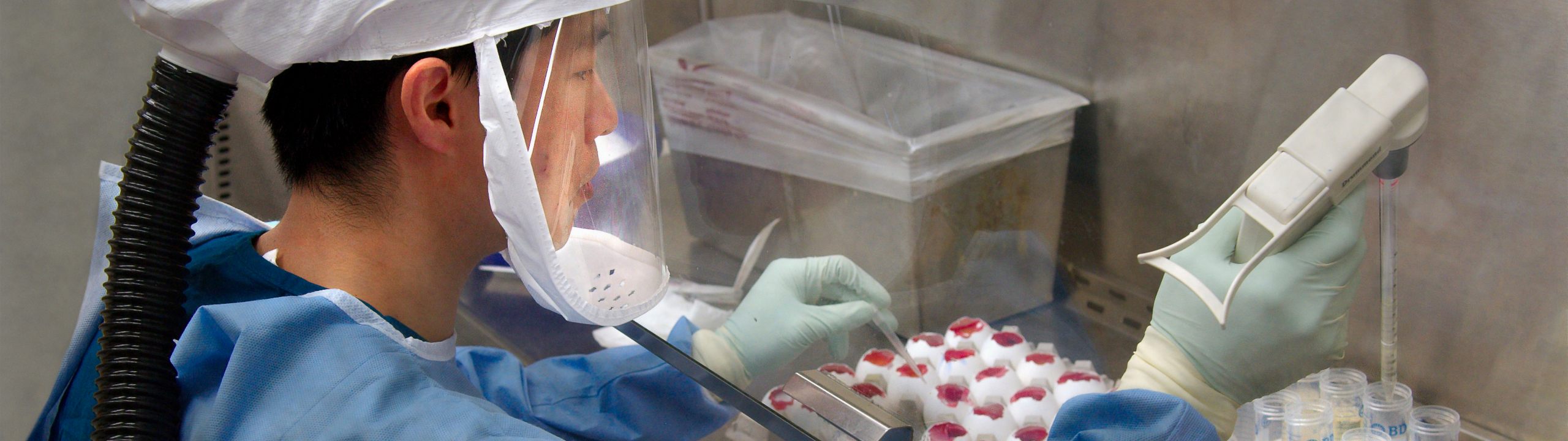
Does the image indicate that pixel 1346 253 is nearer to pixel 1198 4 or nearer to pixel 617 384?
pixel 1198 4

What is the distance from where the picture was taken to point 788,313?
1426mm

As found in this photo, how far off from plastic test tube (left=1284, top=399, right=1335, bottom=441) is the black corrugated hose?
1125 millimetres

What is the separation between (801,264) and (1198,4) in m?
0.64

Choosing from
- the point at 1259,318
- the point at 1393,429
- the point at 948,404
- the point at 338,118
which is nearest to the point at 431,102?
the point at 338,118

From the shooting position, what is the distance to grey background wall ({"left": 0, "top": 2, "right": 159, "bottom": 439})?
2.11 m

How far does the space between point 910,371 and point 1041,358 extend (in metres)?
0.17

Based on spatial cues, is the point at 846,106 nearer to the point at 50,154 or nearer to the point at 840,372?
the point at 840,372

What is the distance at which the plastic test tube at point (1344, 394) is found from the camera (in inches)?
42.2

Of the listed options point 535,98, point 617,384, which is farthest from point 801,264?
point 535,98

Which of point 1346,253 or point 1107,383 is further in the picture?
point 1107,383

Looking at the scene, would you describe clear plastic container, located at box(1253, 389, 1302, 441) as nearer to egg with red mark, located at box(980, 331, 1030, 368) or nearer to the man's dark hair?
egg with red mark, located at box(980, 331, 1030, 368)

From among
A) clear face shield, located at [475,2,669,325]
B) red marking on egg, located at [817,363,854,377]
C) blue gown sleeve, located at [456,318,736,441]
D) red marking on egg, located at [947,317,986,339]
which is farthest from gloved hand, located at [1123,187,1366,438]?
blue gown sleeve, located at [456,318,736,441]

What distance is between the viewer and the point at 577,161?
1.04 metres

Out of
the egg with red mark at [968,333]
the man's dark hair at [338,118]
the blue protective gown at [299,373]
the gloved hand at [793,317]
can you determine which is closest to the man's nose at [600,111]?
the man's dark hair at [338,118]
